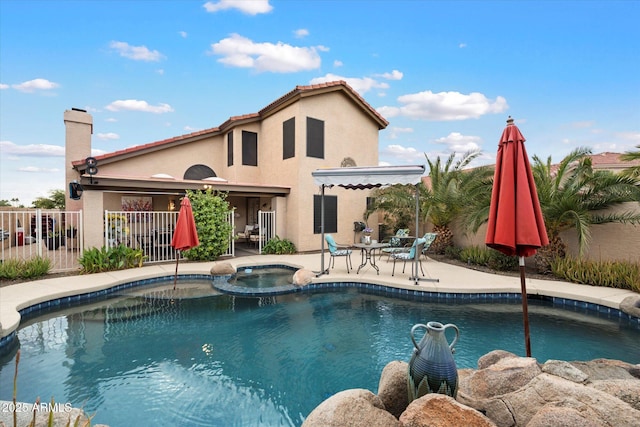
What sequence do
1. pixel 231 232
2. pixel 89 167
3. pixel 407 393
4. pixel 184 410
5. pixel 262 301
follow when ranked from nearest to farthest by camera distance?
pixel 407 393 → pixel 184 410 → pixel 262 301 → pixel 89 167 → pixel 231 232

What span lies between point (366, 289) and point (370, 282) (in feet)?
0.74

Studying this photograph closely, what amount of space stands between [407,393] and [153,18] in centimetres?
1326

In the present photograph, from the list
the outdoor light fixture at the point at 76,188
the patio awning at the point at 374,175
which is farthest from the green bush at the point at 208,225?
the patio awning at the point at 374,175

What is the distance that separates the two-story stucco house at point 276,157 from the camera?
13281 millimetres

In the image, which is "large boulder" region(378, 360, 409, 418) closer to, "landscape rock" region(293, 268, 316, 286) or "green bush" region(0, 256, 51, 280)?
"landscape rock" region(293, 268, 316, 286)

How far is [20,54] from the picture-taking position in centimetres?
1068

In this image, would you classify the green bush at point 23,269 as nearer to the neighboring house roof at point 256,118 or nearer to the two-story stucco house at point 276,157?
the two-story stucco house at point 276,157

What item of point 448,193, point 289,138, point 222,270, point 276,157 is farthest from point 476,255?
point 276,157

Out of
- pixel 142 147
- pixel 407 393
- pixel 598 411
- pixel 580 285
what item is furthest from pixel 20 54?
pixel 580 285

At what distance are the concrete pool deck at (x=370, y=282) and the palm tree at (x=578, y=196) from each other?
1536 mm

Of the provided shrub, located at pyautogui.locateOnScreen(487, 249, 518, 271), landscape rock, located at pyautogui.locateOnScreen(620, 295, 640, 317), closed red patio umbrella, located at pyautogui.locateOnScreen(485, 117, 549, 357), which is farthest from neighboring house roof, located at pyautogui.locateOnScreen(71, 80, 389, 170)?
landscape rock, located at pyautogui.locateOnScreen(620, 295, 640, 317)

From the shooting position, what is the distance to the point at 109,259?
9734 mm

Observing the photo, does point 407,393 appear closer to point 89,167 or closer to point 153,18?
point 89,167

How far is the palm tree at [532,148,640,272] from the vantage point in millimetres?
8062
